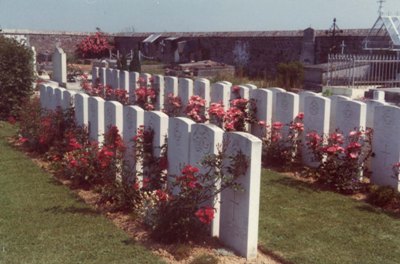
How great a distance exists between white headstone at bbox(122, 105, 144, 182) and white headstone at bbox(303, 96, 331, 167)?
10.5 ft

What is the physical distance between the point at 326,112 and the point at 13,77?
29.2ft

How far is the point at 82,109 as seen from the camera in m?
8.78

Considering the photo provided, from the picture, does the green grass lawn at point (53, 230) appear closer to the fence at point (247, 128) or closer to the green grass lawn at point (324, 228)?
the fence at point (247, 128)

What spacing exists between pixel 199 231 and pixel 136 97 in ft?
27.7

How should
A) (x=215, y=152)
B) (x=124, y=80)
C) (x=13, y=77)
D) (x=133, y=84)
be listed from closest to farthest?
(x=215, y=152) → (x=13, y=77) → (x=133, y=84) → (x=124, y=80)

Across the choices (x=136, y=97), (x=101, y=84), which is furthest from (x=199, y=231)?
(x=101, y=84)

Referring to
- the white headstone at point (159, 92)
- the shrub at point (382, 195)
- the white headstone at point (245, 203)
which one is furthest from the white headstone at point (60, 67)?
the white headstone at point (245, 203)

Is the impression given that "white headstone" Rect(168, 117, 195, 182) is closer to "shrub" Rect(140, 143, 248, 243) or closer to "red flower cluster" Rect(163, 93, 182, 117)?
"shrub" Rect(140, 143, 248, 243)

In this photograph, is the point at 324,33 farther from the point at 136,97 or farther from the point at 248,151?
the point at 248,151

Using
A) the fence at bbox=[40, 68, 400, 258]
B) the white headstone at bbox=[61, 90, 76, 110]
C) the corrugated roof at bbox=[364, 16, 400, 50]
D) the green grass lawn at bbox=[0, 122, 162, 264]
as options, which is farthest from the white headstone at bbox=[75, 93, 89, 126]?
the corrugated roof at bbox=[364, 16, 400, 50]

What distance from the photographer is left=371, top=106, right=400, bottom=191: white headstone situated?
7.20 meters

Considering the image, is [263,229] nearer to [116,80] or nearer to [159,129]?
[159,129]

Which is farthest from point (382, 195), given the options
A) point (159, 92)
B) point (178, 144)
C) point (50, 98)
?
point (159, 92)

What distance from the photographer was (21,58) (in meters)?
13.5
